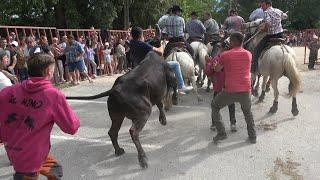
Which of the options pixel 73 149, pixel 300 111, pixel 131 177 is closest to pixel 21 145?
pixel 131 177

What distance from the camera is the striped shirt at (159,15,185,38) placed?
36.6 ft

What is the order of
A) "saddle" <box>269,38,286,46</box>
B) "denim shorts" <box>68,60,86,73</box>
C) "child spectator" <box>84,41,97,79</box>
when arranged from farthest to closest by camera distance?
"child spectator" <box>84,41,97,79</box> < "denim shorts" <box>68,60,86,73</box> < "saddle" <box>269,38,286,46</box>

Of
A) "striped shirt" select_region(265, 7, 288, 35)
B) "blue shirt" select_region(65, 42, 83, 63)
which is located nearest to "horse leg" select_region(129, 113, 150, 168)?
"striped shirt" select_region(265, 7, 288, 35)

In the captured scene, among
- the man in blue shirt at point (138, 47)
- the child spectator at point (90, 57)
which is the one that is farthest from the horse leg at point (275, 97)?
the child spectator at point (90, 57)

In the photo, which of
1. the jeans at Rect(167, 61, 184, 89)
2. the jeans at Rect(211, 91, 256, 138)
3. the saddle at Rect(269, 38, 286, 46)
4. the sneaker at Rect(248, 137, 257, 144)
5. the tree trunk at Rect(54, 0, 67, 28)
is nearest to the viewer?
the jeans at Rect(211, 91, 256, 138)

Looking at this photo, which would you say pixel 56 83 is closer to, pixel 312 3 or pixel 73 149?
pixel 73 149

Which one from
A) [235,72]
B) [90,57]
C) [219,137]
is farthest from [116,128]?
[90,57]

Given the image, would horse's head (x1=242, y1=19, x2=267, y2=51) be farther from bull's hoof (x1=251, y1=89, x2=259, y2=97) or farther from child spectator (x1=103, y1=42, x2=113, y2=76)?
child spectator (x1=103, y1=42, x2=113, y2=76)

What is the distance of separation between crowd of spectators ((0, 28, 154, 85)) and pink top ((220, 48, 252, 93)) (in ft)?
13.8

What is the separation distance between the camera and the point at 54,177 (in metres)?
4.32

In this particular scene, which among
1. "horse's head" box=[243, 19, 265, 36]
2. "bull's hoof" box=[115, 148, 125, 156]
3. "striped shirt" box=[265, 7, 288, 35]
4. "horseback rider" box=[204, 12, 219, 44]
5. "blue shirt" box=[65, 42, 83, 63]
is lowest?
"bull's hoof" box=[115, 148, 125, 156]

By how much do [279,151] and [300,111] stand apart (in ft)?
9.96

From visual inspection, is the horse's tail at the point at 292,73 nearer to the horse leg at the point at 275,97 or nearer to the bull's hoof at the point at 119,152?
the horse leg at the point at 275,97

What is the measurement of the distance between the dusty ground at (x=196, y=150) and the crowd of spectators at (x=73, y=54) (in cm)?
232
